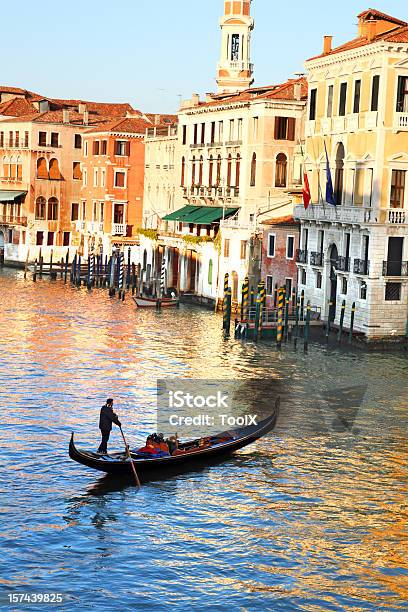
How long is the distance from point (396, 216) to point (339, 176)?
14.5 ft

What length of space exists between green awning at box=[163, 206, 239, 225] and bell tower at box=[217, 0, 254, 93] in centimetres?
1089

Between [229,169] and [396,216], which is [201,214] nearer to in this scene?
[229,169]

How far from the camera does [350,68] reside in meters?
44.3

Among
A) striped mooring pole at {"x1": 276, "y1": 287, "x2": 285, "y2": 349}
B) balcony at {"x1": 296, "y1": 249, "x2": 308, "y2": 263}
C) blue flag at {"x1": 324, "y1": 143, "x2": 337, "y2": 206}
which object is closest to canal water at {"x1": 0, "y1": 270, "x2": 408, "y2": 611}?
striped mooring pole at {"x1": 276, "y1": 287, "x2": 285, "y2": 349}

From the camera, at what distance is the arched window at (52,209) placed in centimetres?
8538

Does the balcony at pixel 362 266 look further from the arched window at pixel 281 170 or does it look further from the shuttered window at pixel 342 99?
the arched window at pixel 281 170

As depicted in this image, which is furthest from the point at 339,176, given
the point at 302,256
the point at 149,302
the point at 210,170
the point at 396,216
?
the point at 210,170

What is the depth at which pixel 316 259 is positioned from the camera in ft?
156

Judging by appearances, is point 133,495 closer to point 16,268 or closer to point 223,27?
point 223,27

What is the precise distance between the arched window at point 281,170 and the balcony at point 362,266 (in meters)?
14.4

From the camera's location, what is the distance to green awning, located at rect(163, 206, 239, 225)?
2338 inches

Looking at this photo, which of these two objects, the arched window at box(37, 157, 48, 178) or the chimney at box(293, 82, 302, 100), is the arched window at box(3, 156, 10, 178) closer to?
the arched window at box(37, 157, 48, 178)

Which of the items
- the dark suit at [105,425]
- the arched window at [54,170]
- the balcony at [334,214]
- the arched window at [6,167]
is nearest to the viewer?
the dark suit at [105,425]

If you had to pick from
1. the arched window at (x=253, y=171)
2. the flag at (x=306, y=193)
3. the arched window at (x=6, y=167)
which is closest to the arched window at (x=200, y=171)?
the arched window at (x=253, y=171)
